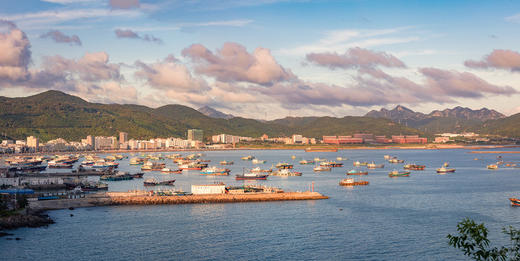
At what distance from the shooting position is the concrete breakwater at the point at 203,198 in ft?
183

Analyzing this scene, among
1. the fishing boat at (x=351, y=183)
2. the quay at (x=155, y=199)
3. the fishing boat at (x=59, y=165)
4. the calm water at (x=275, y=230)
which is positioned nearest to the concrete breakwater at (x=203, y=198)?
the quay at (x=155, y=199)

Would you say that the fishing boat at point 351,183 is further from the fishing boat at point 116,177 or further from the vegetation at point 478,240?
the vegetation at point 478,240

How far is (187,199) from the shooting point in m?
56.6

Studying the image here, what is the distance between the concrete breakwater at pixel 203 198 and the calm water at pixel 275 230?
1938mm

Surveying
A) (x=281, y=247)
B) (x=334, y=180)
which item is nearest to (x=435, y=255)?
(x=281, y=247)

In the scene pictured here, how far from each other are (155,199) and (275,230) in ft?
63.5

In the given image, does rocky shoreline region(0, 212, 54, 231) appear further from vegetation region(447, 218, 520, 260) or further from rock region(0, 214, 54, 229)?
vegetation region(447, 218, 520, 260)

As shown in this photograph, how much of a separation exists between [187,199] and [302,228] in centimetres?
1830

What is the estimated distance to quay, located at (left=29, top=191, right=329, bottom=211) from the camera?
5253 centimetres

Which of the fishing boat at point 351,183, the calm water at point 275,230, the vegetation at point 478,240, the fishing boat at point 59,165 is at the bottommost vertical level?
the calm water at point 275,230

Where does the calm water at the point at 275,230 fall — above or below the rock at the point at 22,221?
below

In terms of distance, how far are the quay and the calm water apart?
6.39ft

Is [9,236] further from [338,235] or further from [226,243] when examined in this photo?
[338,235]

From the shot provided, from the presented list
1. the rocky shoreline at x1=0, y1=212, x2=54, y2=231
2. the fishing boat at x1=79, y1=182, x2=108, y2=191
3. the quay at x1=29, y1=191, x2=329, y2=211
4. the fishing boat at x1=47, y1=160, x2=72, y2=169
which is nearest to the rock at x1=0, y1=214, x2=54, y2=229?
the rocky shoreline at x1=0, y1=212, x2=54, y2=231
